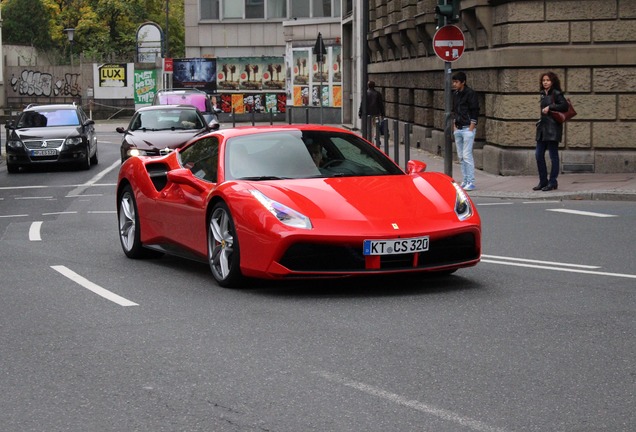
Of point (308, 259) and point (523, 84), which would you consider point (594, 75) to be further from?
point (308, 259)

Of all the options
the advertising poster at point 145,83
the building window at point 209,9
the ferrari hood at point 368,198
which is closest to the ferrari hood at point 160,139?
the ferrari hood at point 368,198

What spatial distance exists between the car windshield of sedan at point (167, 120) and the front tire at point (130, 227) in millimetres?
13572

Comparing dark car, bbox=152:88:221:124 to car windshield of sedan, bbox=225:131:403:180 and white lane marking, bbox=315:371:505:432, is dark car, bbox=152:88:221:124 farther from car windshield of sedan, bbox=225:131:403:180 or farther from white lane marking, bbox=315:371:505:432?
white lane marking, bbox=315:371:505:432

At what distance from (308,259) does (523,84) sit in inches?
539

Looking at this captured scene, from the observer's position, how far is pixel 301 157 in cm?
1015

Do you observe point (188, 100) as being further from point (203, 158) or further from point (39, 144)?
point (203, 158)

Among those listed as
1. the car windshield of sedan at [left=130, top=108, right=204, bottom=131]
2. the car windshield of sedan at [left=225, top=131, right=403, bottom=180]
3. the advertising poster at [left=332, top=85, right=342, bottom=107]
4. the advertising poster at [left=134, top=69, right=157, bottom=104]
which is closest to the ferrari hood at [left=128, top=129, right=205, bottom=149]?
the car windshield of sedan at [left=130, top=108, right=204, bottom=131]

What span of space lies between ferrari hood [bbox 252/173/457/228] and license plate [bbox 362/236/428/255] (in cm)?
13

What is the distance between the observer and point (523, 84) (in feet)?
71.8

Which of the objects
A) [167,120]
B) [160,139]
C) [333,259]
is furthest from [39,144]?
[333,259]

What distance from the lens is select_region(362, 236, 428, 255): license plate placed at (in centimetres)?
884

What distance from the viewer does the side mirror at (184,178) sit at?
1020 centimetres

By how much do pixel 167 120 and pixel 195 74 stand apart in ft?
130

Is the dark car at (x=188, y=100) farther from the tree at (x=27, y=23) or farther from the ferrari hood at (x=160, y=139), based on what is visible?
the tree at (x=27, y=23)
